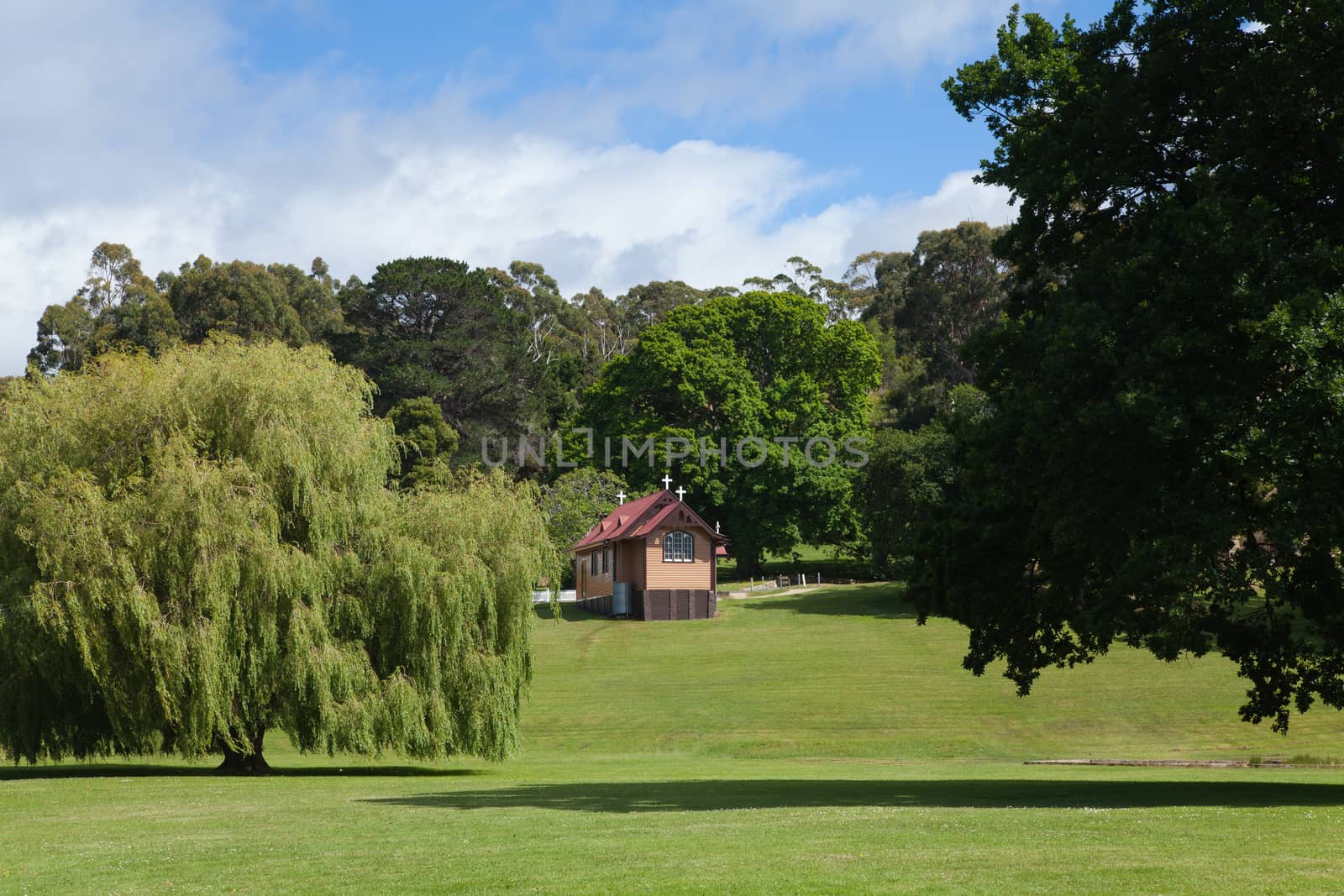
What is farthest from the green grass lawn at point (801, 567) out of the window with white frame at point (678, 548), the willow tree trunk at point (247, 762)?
the willow tree trunk at point (247, 762)

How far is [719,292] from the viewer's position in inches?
4727

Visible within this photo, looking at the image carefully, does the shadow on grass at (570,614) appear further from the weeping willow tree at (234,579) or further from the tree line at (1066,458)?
the weeping willow tree at (234,579)

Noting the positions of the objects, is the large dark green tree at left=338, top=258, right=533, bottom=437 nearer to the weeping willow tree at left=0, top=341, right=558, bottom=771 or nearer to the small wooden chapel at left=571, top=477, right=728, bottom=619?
the small wooden chapel at left=571, top=477, right=728, bottom=619

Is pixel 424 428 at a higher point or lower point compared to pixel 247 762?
higher

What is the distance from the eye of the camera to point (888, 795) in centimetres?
1981

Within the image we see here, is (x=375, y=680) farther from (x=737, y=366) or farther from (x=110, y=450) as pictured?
(x=737, y=366)

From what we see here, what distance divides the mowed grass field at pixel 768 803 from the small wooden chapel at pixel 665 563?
667 inches

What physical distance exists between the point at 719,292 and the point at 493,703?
95.3 metres

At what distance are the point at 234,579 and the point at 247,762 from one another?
475 cm

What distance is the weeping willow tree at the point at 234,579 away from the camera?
80.1 feet

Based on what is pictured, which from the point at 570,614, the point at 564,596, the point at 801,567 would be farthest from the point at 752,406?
the point at 570,614

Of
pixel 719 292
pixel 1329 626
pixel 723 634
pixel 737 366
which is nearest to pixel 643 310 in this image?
pixel 719 292

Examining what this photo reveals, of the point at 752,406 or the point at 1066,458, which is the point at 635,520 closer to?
the point at 752,406

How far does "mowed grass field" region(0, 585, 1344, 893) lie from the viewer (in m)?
11.4
